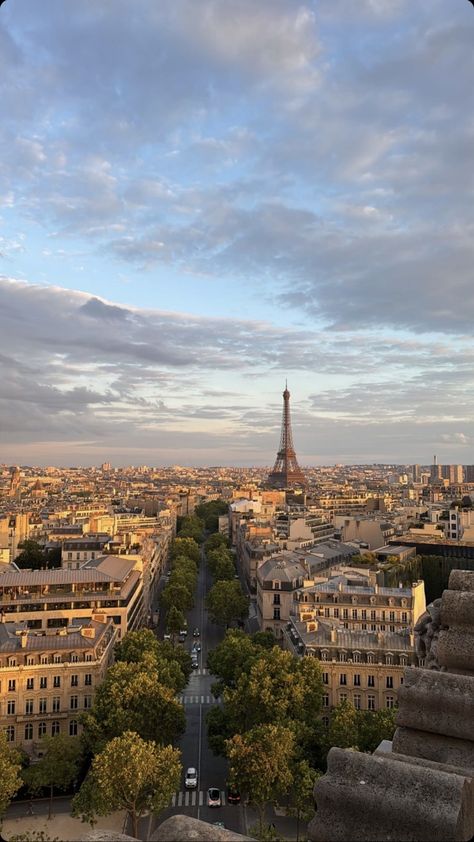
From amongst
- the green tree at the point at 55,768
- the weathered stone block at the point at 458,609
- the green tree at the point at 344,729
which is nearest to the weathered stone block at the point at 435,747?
the weathered stone block at the point at 458,609

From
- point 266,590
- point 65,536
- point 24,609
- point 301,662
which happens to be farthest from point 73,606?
point 65,536

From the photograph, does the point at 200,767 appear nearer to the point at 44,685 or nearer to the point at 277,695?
the point at 277,695

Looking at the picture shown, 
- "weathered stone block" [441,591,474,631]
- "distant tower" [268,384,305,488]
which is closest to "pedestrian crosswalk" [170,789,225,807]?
"weathered stone block" [441,591,474,631]

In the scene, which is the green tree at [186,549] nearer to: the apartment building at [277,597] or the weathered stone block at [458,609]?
the apartment building at [277,597]

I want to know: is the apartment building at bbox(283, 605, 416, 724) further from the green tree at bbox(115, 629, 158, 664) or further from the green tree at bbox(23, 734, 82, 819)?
the green tree at bbox(23, 734, 82, 819)

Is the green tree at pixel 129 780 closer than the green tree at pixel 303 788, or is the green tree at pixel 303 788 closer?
the green tree at pixel 129 780

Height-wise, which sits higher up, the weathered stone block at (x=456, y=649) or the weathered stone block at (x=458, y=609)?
the weathered stone block at (x=458, y=609)

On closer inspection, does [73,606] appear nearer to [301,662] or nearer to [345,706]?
[301,662]
